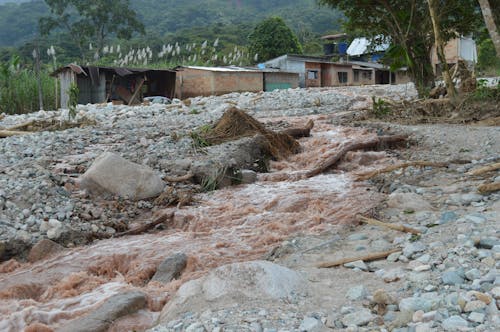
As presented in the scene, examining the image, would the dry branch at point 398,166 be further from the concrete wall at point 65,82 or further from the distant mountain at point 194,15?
the distant mountain at point 194,15

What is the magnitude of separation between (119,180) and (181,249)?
1935mm

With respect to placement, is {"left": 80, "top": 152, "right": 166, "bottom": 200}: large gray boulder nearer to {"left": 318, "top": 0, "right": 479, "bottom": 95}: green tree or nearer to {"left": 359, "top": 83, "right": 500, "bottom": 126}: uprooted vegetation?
{"left": 359, "top": 83, "right": 500, "bottom": 126}: uprooted vegetation

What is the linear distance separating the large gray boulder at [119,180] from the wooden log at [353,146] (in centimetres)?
258

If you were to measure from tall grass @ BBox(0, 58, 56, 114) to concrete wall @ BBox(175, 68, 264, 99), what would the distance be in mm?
6082

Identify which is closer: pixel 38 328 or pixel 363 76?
pixel 38 328

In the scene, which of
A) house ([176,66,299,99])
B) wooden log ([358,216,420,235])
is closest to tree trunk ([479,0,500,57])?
wooden log ([358,216,420,235])

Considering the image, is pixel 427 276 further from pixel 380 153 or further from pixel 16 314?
pixel 380 153

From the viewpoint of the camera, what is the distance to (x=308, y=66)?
30.5 m

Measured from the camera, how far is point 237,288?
3.54 metres

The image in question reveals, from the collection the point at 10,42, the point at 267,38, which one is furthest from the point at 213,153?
the point at 10,42

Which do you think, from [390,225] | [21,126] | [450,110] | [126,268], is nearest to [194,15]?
[21,126]

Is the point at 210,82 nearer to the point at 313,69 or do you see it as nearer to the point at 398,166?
the point at 313,69

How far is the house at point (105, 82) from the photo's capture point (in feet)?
69.3

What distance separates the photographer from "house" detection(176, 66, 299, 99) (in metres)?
23.6
